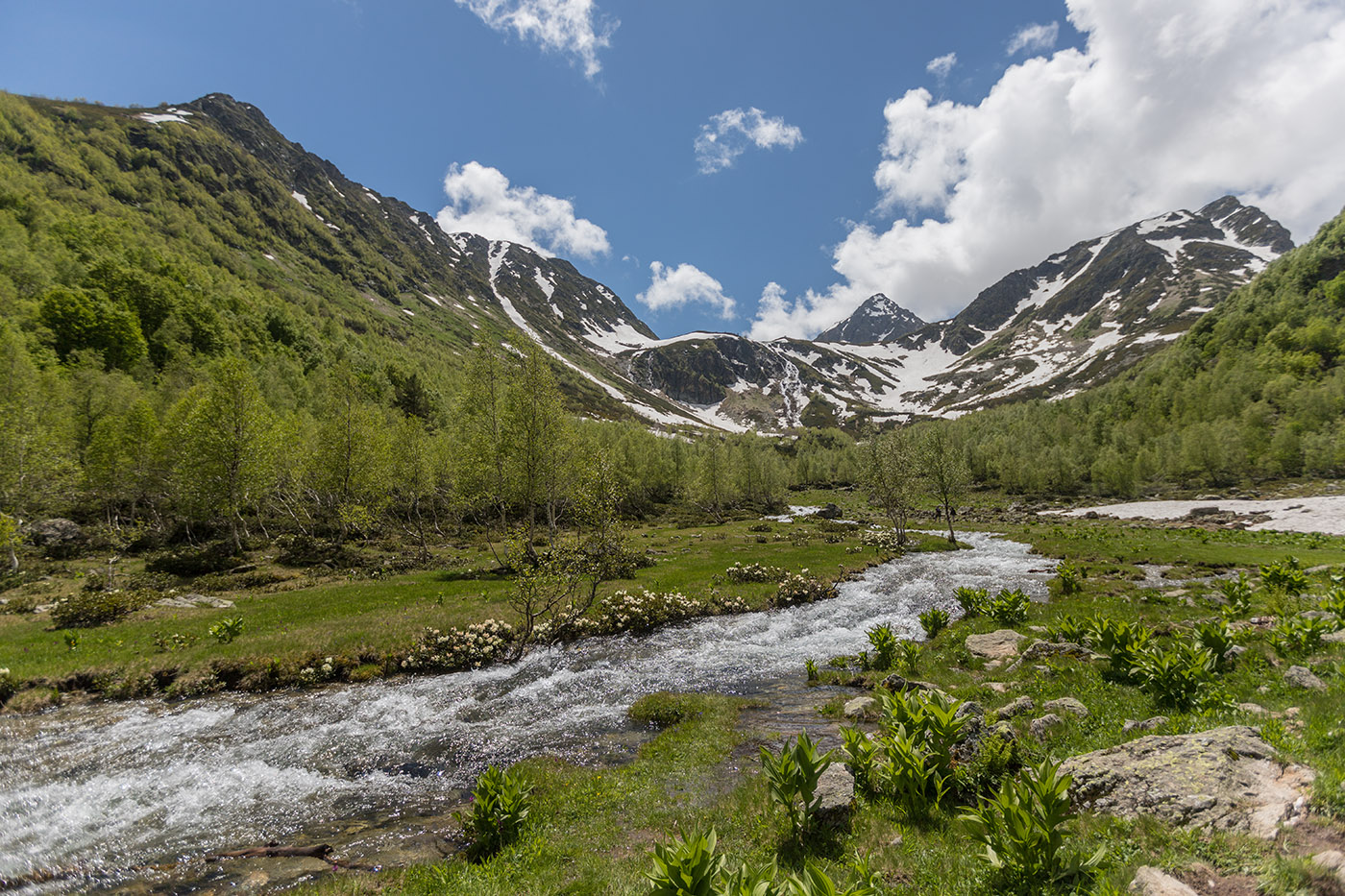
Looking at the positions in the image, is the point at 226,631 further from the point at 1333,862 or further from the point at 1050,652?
the point at 1050,652

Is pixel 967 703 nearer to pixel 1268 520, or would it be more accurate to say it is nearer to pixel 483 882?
pixel 483 882

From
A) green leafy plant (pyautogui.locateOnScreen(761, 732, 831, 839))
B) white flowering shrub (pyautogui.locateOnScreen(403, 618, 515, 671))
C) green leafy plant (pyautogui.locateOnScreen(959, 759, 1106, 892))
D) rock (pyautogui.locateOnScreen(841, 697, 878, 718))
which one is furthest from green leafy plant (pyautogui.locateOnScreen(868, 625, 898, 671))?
white flowering shrub (pyautogui.locateOnScreen(403, 618, 515, 671))

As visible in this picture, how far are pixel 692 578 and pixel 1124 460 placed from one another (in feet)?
424

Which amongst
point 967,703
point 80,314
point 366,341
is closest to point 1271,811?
point 967,703

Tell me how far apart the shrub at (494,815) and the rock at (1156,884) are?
996cm

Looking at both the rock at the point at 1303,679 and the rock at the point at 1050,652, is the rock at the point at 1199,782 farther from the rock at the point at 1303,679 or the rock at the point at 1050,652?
the rock at the point at 1050,652

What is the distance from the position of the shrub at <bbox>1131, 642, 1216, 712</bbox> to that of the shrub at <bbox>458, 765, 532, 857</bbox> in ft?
49.2

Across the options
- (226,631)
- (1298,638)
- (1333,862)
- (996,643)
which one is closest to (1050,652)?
(996,643)

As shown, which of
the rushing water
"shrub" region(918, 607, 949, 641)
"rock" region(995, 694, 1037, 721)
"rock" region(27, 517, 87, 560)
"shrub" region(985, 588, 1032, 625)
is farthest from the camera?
"rock" region(27, 517, 87, 560)

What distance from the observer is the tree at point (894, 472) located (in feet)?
188

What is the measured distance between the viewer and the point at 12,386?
161 ft

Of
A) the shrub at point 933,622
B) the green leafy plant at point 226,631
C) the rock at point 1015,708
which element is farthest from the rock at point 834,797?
the green leafy plant at point 226,631

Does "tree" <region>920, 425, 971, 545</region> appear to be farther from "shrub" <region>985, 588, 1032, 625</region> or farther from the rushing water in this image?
the rushing water

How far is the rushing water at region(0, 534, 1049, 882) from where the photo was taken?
11180 millimetres
